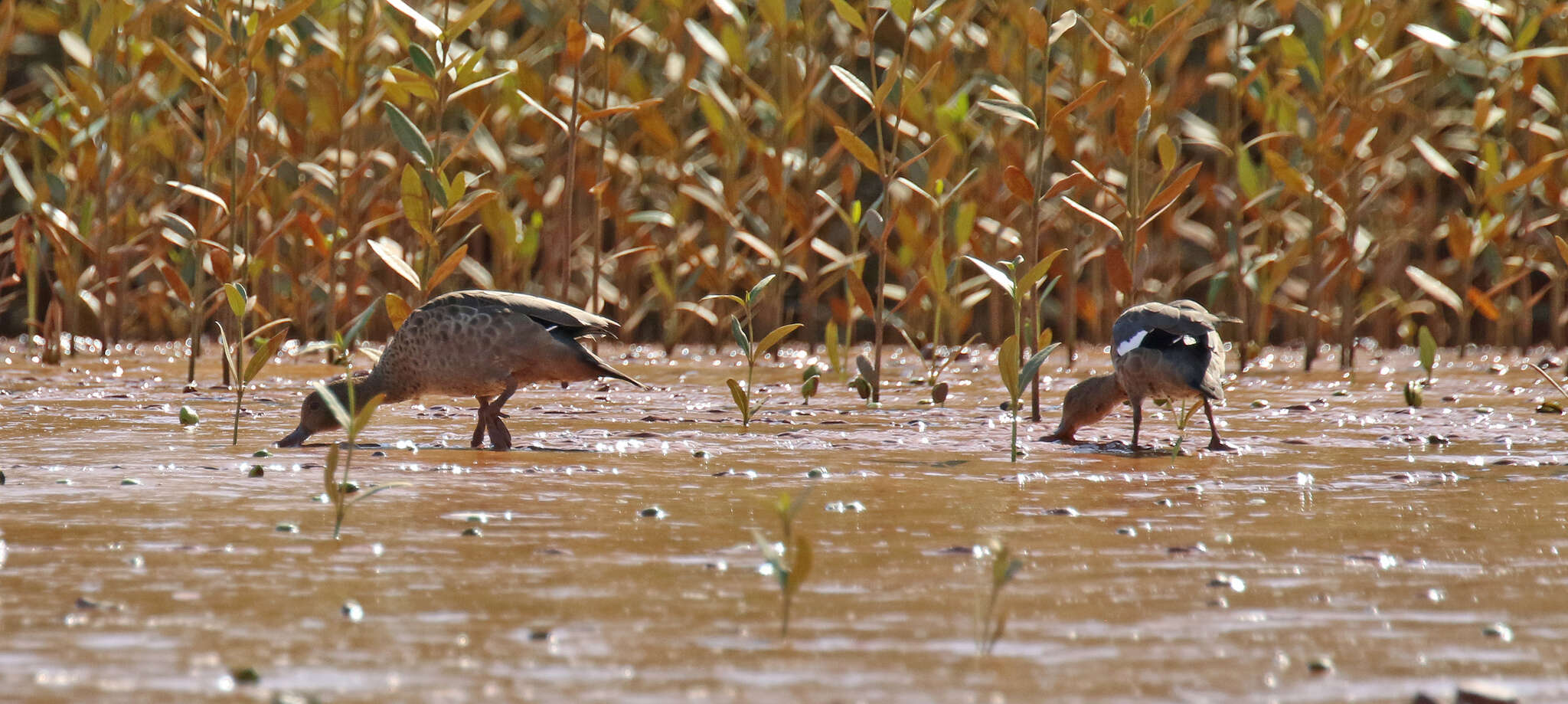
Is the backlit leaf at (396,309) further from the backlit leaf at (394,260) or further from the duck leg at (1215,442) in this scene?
the duck leg at (1215,442)

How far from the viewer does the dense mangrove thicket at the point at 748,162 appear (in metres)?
8.71

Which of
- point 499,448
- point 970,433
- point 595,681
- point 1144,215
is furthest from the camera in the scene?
point 1144,215

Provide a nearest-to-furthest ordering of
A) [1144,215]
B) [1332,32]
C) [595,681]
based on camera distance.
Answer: [595,681] → [1144,215] → [1332,32]

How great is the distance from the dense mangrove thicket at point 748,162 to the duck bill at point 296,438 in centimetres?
151

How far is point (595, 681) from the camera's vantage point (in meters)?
2.70

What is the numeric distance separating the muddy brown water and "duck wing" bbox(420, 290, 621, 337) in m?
0.40

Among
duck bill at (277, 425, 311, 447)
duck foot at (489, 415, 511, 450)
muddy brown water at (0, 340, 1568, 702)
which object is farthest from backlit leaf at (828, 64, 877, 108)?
duck bill at (277, 425, 311, 447)

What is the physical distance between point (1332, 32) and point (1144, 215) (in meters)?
1.99

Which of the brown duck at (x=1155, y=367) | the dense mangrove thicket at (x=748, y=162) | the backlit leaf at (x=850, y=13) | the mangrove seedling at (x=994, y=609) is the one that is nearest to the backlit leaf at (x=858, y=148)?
the backlit leaf at (x=850, y=13)

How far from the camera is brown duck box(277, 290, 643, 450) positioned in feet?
21.0

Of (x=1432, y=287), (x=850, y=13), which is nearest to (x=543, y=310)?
(x=850, y=13)

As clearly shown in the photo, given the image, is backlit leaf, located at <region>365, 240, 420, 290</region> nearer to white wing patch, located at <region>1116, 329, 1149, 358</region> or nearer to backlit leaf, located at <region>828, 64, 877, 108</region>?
backlit leaf, located at <region>828, 64, 877, 108</region>

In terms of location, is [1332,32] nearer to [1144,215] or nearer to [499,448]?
[1144,215]

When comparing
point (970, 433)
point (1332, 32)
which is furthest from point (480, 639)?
point (1332, 32)
